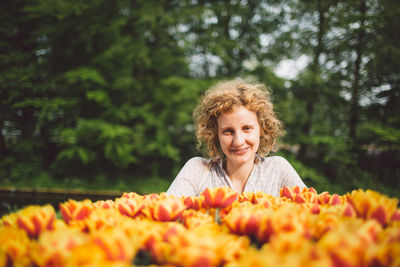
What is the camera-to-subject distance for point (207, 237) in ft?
1.34

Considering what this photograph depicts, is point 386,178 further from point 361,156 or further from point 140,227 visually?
point 140,227

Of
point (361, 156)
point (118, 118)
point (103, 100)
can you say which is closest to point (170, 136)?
point (118, 118)

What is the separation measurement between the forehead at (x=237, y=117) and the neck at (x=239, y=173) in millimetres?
317

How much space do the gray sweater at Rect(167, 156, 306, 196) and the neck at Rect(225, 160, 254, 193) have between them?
1.6 inches

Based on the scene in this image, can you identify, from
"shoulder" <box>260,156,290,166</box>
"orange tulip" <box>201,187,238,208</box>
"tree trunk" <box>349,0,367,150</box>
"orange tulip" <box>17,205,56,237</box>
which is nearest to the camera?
"orange tulip" <box>17,205,56,237</box>

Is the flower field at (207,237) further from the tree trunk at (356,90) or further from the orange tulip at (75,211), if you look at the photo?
the tree trunk at (356,90)

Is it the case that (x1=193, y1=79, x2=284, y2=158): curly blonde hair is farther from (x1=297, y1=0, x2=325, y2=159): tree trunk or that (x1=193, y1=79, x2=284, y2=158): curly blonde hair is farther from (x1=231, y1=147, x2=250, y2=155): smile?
(x1=297, y1=0, x2=325, y2=159): tree trunk

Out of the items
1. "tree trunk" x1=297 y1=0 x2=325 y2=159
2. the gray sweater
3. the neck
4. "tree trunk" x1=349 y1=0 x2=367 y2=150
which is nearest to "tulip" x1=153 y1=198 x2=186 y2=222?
the gray sweater

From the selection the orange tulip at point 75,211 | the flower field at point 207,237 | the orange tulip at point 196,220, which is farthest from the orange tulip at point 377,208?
the orange tulip at point 75,211

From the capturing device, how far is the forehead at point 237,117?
4.56 feet

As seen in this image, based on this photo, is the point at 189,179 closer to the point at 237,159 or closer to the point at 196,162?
the point at 196,162

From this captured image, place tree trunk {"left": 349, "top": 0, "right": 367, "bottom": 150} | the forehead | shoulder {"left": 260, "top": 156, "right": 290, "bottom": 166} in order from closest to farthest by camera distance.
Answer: the forehead → shoulder {"left": 260, "top": 156, "right": 290, "bottom": 166} → tree trunk {"left": 349, "top": 0, "right": 367, "bottom": 150}

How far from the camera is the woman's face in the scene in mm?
1364

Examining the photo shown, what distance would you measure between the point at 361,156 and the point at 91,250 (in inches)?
140
